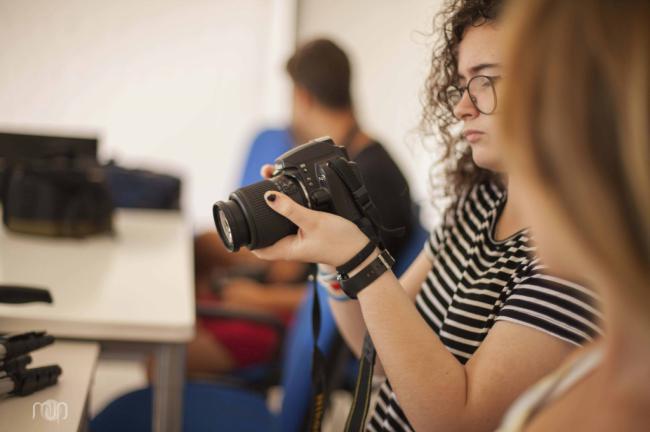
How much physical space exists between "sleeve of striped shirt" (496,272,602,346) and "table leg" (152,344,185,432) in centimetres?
68

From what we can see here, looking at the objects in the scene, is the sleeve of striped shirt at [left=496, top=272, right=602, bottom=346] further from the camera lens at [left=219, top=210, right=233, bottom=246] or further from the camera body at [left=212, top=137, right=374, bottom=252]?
the camera lens at [left=219, top=210, right=233, bottom=246]

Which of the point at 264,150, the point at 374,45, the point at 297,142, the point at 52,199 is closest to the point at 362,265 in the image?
the point at 52,199

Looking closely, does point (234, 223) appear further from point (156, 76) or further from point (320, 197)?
point (156, 76)

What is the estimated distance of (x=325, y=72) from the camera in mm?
1856

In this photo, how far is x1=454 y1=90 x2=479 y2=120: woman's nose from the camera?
0.95 meters

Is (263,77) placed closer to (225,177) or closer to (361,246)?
(225,177)

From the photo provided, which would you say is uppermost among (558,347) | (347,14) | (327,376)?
(347,14)

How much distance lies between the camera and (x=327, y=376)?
1249 mm

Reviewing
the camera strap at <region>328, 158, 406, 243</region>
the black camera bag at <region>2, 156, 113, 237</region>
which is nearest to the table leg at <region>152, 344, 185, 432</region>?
the camera strap at <region>328, 158, 406, 243</region>

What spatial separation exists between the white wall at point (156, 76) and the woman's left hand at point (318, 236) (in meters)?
2.37

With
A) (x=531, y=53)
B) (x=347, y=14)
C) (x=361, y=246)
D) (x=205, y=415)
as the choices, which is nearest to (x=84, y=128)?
(x=347, y=14)

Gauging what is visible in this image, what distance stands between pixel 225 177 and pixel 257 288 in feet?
5.06

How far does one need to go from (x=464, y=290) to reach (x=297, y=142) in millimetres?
1238

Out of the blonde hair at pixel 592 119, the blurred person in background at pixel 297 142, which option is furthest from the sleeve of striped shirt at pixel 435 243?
the blonde hair at pixel 592 119
